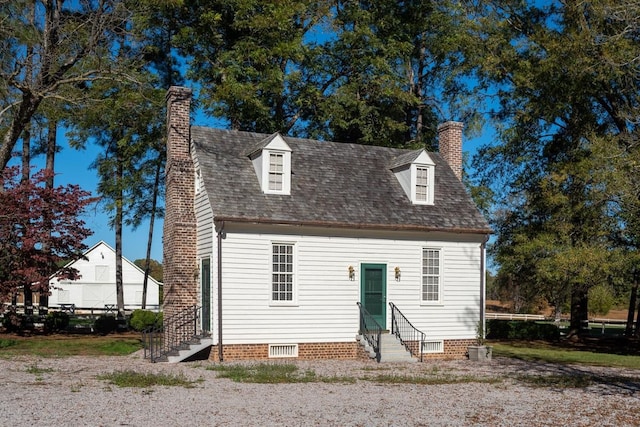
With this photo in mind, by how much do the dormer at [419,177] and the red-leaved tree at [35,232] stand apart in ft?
41.0

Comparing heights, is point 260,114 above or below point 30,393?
above

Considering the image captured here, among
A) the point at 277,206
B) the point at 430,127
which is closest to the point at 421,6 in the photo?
the point at 430,127

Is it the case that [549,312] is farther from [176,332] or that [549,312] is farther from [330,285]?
[176,332]

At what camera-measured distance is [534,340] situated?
32219mm

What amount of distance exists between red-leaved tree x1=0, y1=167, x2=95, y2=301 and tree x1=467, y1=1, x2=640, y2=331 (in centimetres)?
1727

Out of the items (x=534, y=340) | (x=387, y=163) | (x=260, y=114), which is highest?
(x=260, y=114)

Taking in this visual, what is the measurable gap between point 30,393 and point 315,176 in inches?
462

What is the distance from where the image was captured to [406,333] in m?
21.9

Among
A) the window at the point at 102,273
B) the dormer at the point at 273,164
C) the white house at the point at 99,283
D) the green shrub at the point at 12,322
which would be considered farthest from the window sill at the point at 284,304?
the window at the point at 102,273

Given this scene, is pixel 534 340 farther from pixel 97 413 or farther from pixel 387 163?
pixel 97 413

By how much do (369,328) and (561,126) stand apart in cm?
1411

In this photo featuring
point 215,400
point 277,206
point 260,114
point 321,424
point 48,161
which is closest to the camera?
point 321,424

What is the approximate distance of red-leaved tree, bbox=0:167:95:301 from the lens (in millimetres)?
25766

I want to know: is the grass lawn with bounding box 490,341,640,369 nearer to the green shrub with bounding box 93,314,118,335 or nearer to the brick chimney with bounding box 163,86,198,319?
the brick chimney with bounding box 163,86,198,319
